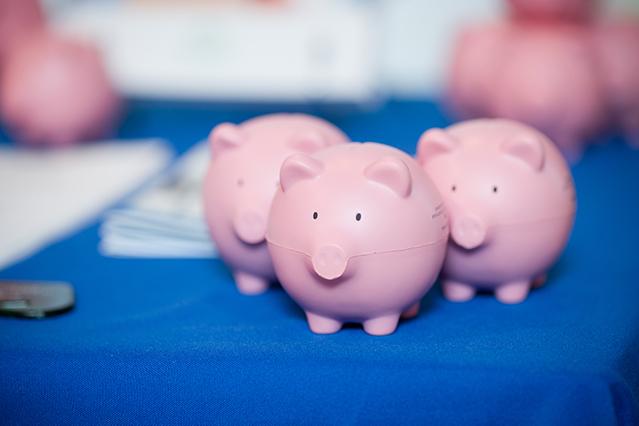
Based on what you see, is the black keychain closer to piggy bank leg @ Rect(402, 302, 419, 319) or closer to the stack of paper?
the stack of paper

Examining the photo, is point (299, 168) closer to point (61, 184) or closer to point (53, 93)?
point (61, 184)

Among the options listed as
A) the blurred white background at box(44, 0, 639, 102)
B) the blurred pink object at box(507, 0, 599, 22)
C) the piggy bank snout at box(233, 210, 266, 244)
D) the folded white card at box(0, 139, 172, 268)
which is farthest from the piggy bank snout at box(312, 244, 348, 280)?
the blurred white background at box(44, 0, 639, 102)

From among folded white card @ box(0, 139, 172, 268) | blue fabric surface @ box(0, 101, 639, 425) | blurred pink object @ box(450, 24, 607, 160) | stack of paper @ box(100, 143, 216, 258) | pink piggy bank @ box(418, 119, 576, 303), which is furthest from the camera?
blurred pink object @ box(450, 24, 607, 160)

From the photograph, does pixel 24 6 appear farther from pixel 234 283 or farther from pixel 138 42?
pixel 234 283

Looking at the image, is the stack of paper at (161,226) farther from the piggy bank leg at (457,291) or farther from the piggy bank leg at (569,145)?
the piggy bank leg at (569,145)

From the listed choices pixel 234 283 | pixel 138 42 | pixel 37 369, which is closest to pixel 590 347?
pixel 234 283

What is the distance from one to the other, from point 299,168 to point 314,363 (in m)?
0.18

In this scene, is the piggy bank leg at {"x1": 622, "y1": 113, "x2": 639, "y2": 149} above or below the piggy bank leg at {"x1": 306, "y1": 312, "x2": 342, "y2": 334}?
below

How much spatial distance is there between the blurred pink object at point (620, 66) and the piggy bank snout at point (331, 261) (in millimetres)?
1148

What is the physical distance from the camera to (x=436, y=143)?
858mm

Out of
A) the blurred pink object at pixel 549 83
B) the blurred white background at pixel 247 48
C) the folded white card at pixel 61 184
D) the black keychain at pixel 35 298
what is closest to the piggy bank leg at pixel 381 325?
the black keychain at pixel 35 298

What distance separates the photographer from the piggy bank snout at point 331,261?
0.72 metres

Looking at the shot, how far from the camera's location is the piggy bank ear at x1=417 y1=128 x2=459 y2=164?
0.85 metres

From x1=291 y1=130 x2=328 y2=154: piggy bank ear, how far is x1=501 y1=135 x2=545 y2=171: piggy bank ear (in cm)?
19
